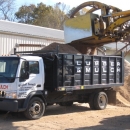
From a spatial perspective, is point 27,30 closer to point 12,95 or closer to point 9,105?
point 12,95

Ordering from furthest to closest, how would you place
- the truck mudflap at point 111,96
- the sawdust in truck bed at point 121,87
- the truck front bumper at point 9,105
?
the truck mudflap at point 111,96, the sawdust in truck bed at point 121,87, the truck front bumper at point 9,105

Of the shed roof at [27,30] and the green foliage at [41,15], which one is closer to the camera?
the shed roof at [27,30]

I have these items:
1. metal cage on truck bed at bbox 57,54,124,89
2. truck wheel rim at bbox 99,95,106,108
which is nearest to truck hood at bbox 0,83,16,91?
metal cage on truck bed at bbox 57,54,124,89

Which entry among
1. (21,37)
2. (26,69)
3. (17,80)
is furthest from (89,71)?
(21,37)

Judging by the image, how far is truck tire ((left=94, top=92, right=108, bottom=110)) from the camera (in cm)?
1274

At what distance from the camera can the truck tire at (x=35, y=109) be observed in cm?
1016

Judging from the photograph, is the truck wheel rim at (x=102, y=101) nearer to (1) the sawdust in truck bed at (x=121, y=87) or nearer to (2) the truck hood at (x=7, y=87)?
(1) the sawdust in truck bed at (x=121, y=87)

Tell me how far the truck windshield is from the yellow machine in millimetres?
3472

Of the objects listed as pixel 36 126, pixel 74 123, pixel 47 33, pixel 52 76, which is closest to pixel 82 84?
pixel 52 76

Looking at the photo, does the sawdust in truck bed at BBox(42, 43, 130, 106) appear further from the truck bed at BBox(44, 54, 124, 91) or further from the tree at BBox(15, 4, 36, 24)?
the tree at BBox(15, 4, 36, 24)

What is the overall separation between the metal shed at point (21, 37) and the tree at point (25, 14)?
28493mm

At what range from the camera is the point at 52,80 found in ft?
36.0

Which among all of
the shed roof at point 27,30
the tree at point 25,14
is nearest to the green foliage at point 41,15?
the tree at point 25,14

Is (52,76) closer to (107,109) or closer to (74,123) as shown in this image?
(74,123)
